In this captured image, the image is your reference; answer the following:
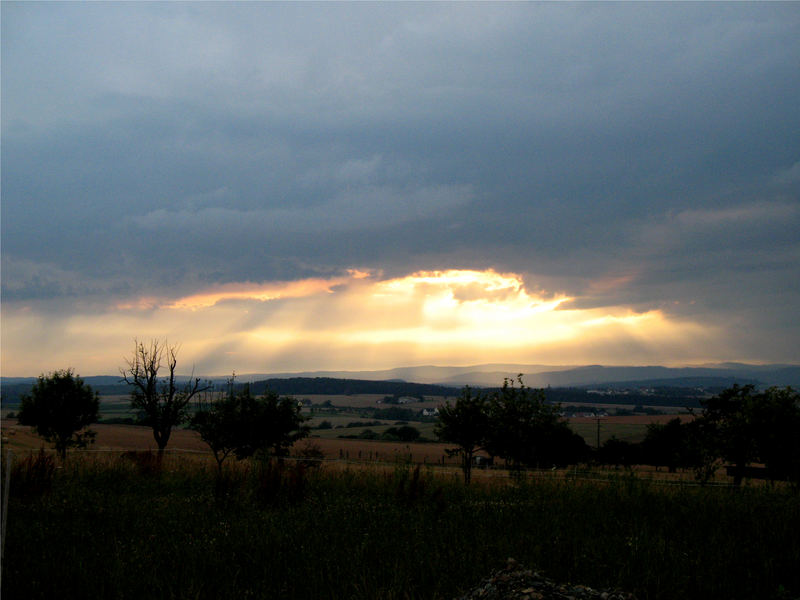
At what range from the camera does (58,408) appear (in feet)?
126

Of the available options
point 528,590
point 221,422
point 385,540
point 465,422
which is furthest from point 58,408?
point 528,590

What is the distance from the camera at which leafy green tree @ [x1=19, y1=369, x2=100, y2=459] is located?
38.2 m

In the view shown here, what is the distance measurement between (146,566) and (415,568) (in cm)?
372

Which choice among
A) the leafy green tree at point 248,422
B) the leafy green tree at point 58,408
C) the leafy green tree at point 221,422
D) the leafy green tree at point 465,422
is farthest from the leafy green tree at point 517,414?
the leafy green tree at point 58,408

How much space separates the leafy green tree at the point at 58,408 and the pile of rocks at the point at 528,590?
39.4m

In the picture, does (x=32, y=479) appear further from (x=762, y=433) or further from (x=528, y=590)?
(x=762, y=433)

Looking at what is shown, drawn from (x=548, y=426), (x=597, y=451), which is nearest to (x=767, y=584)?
(x=548, y=426)

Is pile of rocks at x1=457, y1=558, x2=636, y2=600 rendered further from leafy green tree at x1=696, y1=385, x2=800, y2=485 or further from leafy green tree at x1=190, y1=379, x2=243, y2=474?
leafy green tree at x1=190, y1=379, x2=243, y2=474

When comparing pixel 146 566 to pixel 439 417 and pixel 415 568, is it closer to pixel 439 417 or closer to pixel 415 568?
pixel 415 568

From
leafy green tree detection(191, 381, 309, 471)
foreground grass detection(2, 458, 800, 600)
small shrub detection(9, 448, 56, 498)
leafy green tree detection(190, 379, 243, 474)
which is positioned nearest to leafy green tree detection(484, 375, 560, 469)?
leafy green tree detection(191, 381, 309, 471)

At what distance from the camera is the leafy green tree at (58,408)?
38.2 m

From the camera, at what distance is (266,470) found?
14219 millimetres

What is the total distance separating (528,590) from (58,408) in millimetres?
40632

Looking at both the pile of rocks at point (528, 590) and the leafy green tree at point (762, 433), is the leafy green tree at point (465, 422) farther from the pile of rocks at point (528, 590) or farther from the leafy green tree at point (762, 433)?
the pile of rocks at point (528, 590)
